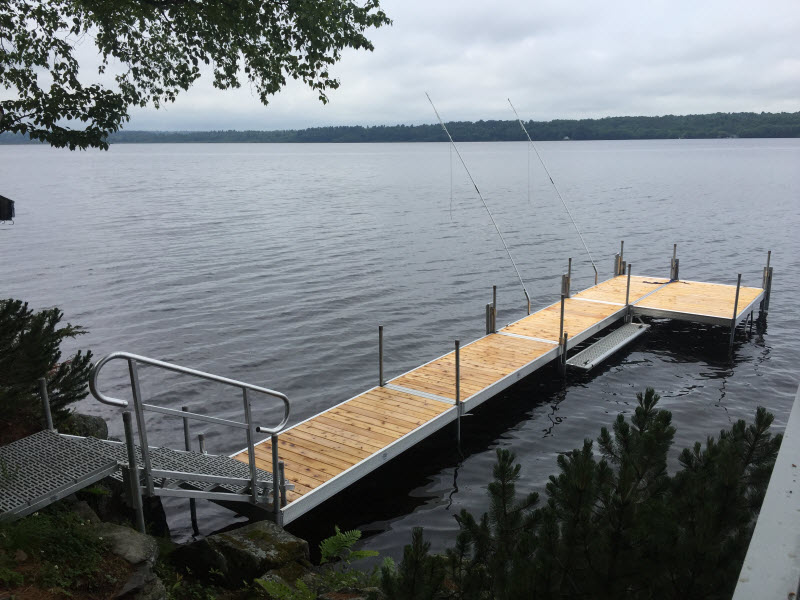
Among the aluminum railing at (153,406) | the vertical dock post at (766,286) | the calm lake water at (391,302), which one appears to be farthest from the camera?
the vertical dock post at (766,286)

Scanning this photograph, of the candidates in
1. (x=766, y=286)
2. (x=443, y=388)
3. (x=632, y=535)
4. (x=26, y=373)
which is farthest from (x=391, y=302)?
(x=632, y=535)

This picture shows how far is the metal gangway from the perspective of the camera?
5.68 m

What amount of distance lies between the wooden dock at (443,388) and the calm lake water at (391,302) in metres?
1.04

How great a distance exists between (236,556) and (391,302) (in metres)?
17.5

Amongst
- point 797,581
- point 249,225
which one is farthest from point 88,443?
point 249,225

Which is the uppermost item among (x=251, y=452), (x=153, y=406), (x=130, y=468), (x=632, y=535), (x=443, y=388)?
(x=632, y=535)

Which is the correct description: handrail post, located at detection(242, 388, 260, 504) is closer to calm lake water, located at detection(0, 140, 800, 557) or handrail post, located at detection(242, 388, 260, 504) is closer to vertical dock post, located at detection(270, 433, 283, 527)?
vertical dock post, located at detection(270, 433, 283, 527)

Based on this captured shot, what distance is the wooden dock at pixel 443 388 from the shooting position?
9766 millimetres

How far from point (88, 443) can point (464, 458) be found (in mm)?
7424

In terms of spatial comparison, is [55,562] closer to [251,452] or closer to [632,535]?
[251,452]

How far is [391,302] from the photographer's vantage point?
79.0ft

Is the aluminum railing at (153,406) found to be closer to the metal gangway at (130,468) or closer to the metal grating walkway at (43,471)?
the metal gangway at (130,468)

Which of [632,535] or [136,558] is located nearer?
[632,535]

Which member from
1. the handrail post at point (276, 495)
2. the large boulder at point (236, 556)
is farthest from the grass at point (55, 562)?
the handrail post at point (276, 495)
